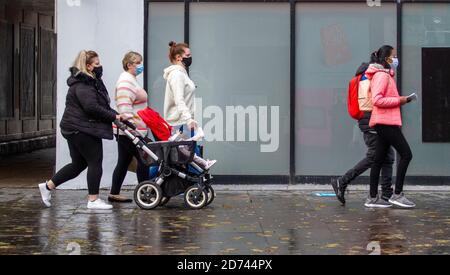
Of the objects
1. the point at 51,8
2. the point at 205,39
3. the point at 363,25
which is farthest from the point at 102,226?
the point at 51,8

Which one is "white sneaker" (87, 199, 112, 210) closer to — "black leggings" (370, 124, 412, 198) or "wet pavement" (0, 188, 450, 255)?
"wet pavement" (0, 188, 450, 255)

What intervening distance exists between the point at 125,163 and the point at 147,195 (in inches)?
31.8

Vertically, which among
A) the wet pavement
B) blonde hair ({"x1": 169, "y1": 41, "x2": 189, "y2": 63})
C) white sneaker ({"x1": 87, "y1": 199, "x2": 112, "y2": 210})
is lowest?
the wet pavement

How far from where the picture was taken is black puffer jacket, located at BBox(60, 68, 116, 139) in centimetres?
1082

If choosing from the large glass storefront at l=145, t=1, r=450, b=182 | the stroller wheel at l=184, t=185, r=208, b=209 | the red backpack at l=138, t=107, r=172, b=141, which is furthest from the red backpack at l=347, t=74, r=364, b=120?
the red backpack at l=138, t=107, r=172, b=141

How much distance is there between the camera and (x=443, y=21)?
529 inches

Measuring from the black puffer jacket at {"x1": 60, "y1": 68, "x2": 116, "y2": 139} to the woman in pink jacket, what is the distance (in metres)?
3.08

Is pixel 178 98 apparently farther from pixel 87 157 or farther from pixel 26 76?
pixel 26 76

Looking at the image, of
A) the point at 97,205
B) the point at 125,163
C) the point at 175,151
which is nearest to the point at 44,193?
the point at 97,205

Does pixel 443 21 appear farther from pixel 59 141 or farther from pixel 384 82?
pixel 59 141

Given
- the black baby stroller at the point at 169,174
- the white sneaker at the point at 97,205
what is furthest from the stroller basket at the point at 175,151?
the white sneaker at the point at 97,205

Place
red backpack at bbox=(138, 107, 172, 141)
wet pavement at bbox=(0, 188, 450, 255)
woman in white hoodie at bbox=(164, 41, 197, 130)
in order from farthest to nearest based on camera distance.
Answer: woman in white hoodie at bbox=(164, 41, 197, 130), red backpack at bbox=(138, 107, 172, 141), wet pavement at bbox=(0, 188, 450, 255)

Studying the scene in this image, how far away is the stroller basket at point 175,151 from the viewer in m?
11.0

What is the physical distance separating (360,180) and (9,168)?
22.0ft
